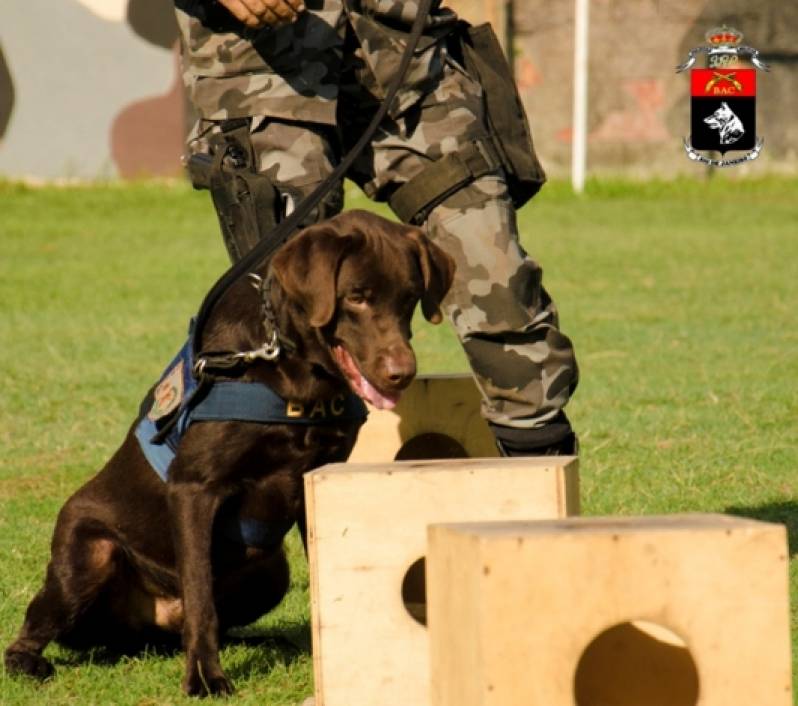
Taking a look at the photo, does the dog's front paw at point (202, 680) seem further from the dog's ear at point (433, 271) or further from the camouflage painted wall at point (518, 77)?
the camouflage painted wall at point (518, 77)

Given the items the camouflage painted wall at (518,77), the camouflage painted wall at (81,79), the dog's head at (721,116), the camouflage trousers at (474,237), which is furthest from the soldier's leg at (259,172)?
the camouflage painted wall at (81,79)

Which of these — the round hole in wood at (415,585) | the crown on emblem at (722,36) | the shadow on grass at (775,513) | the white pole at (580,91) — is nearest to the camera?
the round hole in wood at (415,585)

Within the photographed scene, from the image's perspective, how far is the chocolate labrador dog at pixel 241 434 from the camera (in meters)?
3.88

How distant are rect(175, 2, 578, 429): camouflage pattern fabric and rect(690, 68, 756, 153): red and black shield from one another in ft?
22.5

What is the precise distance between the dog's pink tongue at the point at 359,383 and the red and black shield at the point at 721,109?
24.9 ft

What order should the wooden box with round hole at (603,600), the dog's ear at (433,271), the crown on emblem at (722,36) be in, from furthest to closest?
the crown on emblem at (722,36)
the dog's ear at (433,271)
the wooden box with round hole at (603,600)

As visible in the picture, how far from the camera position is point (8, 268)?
1238 centimetres

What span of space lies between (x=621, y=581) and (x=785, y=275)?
29.7 feet

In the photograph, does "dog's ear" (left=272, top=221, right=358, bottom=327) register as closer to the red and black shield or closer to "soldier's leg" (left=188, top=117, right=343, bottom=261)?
"soldier's leg" (left=188, top=117, right=343, bottom=261)

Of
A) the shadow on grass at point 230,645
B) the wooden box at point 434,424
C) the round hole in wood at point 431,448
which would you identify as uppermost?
the wooden box at point 434,424

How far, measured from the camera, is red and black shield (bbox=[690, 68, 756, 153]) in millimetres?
11363

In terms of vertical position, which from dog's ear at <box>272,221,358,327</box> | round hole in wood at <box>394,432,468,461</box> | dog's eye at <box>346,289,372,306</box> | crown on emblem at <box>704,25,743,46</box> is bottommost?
round hole in wood at <box>394,432,468,461</box>

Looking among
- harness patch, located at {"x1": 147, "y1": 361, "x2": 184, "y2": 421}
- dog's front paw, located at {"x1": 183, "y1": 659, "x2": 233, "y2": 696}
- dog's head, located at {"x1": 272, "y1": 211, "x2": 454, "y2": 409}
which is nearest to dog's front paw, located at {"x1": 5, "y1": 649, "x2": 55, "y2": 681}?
dog's front paw, located at {"x1": 183, "y1": 659, "x2": 233, "y2": 696}

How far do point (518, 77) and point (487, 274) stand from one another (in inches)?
529
